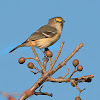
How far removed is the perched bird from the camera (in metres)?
7.62

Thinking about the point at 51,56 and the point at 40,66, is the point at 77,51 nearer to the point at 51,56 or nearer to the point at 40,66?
the point at 51,56

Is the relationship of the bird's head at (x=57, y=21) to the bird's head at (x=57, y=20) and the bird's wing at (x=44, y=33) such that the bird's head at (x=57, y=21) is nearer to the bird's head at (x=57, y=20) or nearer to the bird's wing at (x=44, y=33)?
the bird's head at (x=57, y=20)

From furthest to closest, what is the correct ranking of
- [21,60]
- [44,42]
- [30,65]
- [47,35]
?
1. [47,35]
2. [44,42]
3. [21,60]
4. [30,65]

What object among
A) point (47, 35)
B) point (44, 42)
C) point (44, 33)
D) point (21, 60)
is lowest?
point (21, 60)

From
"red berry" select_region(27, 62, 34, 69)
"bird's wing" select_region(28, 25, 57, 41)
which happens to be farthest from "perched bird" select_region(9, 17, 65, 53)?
"red berry" select_region(27, 62, 34, 69)

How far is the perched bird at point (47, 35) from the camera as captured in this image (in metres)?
7.62

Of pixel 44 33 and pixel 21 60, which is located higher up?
pixel 44 33

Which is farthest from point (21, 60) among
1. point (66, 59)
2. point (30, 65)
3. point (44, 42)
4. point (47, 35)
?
point (47, 35)

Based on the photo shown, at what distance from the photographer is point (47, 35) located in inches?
321

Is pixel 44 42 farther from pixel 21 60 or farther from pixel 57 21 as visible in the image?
pixel 21 60

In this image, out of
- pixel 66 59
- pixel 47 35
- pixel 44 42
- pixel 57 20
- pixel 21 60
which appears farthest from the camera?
pixel 57 20

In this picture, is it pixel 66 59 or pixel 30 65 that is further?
pixel 30 65

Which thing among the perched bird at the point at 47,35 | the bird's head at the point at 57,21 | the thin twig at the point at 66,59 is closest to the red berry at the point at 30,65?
the thin twig at the point at 66,59

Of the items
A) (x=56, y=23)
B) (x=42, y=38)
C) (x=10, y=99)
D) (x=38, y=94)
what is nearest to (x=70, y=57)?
(x=38, y=94)
